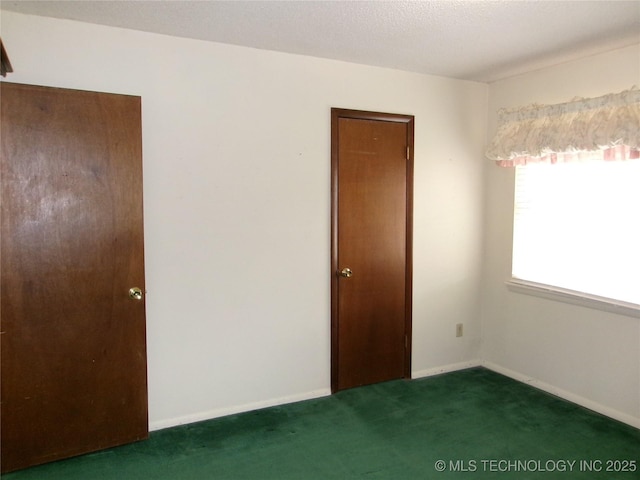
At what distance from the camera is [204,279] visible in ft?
9.11

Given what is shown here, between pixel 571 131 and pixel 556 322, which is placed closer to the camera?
pixel 571 131

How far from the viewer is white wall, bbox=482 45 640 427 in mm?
2803

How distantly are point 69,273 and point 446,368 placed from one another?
9.26 ft

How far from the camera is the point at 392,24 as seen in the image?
94.3 inches

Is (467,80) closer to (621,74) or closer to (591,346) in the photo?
(621,74)

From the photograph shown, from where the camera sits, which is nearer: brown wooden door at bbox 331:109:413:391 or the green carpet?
A: the green carpet

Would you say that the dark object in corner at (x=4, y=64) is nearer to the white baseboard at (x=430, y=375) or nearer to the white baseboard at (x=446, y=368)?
the white baseboard at (x=430, y=375)

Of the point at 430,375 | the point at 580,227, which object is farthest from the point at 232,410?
the point at 580,227

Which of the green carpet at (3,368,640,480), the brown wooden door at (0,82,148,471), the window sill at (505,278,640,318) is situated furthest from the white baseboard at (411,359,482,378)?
the brown wooden door at (0,82,148,471)

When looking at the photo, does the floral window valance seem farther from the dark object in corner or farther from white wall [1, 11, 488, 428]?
the dark object in corner

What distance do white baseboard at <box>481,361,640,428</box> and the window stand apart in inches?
28.7

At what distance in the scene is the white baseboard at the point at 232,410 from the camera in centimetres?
273

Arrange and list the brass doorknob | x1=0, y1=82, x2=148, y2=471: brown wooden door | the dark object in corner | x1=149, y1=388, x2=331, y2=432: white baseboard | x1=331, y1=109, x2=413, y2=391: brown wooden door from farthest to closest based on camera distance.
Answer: x1=331, y1=109, x2=413, y2=391: brown wooden door < x1=149, y1=388, x2=331, y2=432: white baseboard < the brass doorknob < x1=0, y1=82, x2=148, y2=471: brown wooden door < the dark object in corner

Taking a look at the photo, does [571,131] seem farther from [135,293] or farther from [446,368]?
[135,293]
